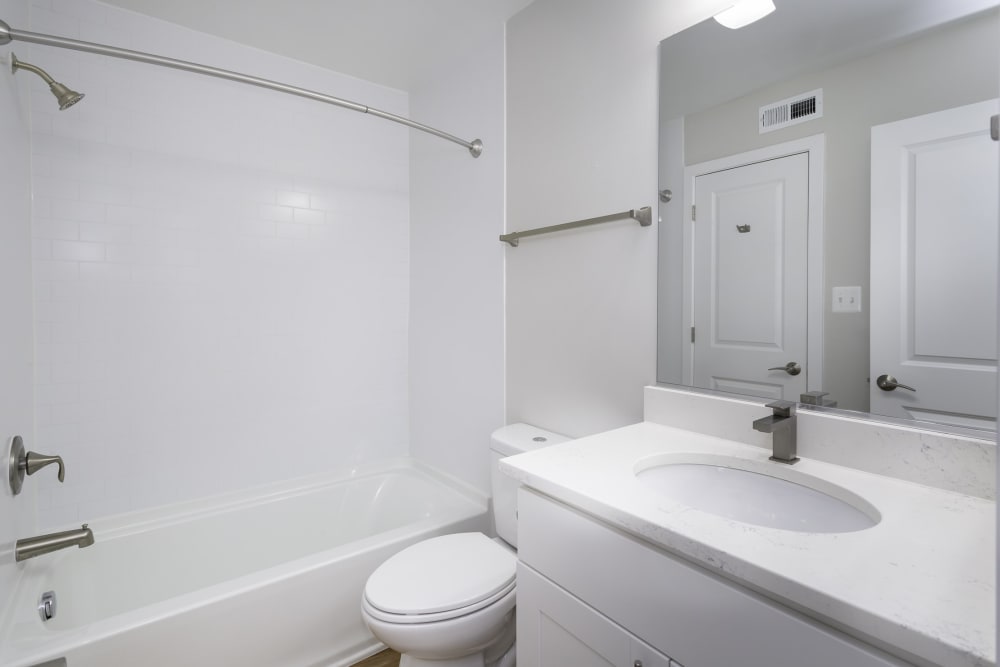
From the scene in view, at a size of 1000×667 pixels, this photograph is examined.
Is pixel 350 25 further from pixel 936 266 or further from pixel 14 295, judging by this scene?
pixel 936 266

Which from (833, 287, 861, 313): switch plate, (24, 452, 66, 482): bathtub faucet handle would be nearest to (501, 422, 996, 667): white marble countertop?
(833, 287, 861, 313): switch plate

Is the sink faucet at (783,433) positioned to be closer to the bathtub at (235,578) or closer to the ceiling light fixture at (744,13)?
the ceiling light fixture at (744,13)

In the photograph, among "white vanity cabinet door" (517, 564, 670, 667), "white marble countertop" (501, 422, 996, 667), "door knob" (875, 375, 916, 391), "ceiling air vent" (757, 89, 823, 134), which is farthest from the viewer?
"ceiling air vent" (757, 89, 823, 134)

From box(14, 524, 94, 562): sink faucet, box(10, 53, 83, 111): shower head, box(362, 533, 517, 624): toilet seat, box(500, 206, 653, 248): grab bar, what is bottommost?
box(362, 533, 517, 624): toilet seat

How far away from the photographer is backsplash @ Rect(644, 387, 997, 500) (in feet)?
2.78

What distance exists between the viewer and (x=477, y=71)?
2.13m

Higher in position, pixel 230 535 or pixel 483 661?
pixel 230 535

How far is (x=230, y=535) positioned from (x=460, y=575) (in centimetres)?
123

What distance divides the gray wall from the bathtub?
1.47 meters

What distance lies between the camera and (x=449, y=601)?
50.4 inches

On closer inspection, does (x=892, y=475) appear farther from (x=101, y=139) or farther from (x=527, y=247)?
(x=101, y=139)

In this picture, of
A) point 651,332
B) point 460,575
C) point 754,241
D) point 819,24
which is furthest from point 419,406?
point 819,24

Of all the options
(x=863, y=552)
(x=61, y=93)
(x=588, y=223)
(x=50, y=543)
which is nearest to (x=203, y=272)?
(x=61, y=93)

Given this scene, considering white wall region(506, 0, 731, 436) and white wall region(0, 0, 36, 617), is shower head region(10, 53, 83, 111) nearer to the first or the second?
white wall region(0, 0, 36, 617)
